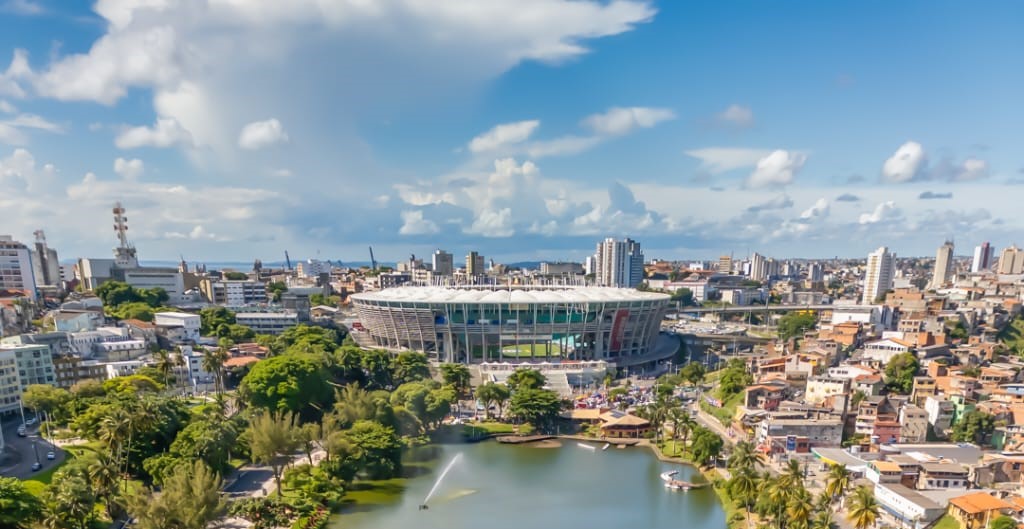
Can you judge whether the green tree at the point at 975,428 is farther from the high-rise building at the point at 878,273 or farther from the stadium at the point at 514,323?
the high-rise building at the point at 878,273

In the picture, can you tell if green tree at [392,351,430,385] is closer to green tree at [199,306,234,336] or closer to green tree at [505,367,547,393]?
green tree at [505,367,547,393]

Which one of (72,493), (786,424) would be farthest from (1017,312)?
(72,493)

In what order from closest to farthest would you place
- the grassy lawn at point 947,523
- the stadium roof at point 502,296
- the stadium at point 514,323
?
the grassy lawn at point 947,523 < the stadium at point 514,323 < the stadium roof at point 502,296

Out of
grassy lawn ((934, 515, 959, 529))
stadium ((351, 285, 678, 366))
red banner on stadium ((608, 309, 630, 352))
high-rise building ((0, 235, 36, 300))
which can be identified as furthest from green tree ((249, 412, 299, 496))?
high-rise building ((0, 235, 36, 300))

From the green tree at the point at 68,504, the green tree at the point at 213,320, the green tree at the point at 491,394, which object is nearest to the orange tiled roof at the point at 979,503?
the green tree at the point at 491,394

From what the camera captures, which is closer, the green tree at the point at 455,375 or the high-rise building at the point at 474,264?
the green tree at the point at 455,375

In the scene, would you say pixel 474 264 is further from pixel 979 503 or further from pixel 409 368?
pixel 979 503
